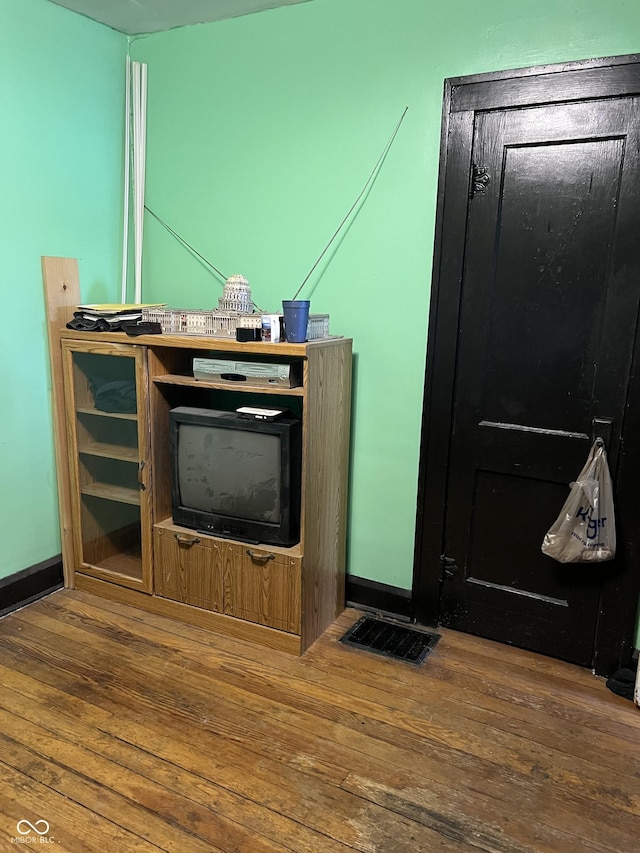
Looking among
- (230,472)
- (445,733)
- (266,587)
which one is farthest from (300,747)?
(230,472)

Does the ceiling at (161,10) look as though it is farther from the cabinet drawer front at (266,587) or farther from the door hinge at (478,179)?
the cabinet drawer front at (266,587)

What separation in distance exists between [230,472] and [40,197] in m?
1.46

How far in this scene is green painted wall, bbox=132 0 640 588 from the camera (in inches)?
90.3

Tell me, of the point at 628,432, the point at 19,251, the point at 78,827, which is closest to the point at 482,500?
the point at 628,432

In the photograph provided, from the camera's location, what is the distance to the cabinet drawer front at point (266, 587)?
238 cm

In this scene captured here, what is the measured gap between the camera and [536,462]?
235 centimetres

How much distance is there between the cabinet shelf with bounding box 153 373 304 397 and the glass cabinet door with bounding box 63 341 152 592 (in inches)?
4.4

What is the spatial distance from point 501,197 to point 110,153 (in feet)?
6.16

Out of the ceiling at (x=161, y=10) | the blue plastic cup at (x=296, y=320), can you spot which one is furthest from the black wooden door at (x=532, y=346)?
the ceiling at (x=161, y=10)

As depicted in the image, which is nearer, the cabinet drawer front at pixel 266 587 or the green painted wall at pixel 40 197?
the cabinet drawer front at pixel 266 587

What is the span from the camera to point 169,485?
2738mm

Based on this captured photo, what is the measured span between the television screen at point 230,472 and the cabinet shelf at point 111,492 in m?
0.32

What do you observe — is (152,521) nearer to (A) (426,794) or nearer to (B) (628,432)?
(A) (426,794)

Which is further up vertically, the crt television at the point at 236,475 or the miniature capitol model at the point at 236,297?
the miniature capitol model at the point at 236,297
